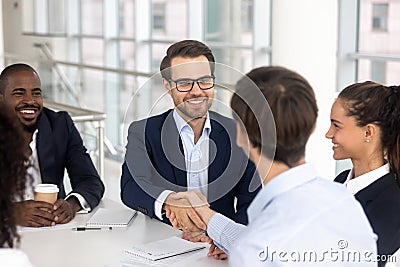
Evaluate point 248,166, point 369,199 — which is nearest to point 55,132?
point 248,166

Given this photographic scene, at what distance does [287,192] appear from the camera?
4.57 feet

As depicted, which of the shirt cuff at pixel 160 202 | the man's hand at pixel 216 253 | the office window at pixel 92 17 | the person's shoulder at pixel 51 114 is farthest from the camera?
the office window at pixel 92 17

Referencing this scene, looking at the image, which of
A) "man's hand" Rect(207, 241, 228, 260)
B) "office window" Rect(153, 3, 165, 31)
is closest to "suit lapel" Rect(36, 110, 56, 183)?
"man's hand" Rect(207, 241, 228, 260)

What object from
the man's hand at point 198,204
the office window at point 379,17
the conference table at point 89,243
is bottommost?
the conference table at point 89,243

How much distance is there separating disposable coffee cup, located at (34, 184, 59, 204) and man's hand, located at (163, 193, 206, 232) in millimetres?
403

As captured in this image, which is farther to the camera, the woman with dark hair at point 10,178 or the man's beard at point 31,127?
the man's beard at point 31,127

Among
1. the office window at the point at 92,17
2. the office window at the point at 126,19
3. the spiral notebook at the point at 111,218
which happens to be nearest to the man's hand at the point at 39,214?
the spiral notebook at the point at 111,218

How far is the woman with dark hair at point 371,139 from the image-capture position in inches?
78.4

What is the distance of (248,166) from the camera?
2441 mm

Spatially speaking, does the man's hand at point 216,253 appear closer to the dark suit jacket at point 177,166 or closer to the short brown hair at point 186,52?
the dark suit jacket at point 177,166

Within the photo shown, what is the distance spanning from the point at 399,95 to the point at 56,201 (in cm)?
118

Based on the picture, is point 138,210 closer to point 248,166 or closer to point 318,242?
point 248,166

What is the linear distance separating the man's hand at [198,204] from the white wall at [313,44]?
222cm

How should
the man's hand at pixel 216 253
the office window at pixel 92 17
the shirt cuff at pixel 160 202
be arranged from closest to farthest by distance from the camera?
the man's hand at pixel 216 253 < the shirt cuff at pixel 160 202 < the office window at pixel 92 17
